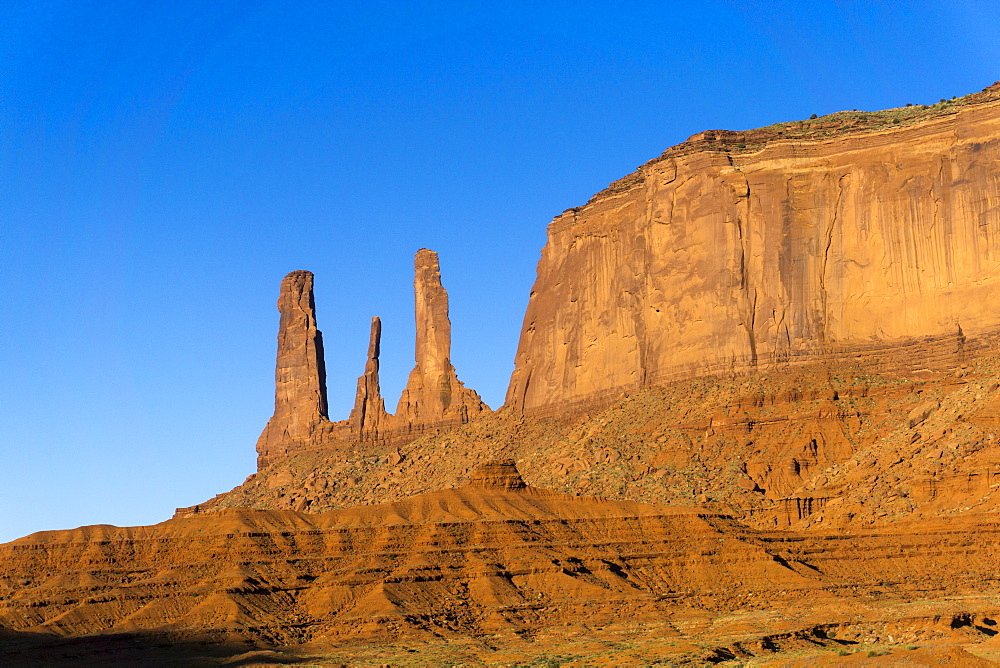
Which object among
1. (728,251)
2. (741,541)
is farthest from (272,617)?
(728,251)

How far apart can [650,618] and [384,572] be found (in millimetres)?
11739

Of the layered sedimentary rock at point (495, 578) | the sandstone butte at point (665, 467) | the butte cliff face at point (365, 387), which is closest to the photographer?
the layered sedimentary rock at point (495, 578)

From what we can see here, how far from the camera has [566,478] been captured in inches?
4122

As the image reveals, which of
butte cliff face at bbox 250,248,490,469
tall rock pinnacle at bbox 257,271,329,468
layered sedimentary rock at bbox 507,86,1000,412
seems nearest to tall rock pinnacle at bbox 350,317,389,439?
butte cliff face at bbox 250,248,490,469

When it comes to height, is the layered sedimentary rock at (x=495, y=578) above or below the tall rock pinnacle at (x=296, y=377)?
below

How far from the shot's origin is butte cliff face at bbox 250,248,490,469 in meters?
141

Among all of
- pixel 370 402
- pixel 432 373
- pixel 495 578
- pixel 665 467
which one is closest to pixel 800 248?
pixel 665 467

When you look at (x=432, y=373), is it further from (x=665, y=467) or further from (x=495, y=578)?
(x=495, y=578)

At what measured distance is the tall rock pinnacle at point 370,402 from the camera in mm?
144625

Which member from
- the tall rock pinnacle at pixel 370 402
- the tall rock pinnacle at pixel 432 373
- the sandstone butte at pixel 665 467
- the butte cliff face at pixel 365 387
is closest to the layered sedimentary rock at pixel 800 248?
the sandstone butte at pixel 665 467

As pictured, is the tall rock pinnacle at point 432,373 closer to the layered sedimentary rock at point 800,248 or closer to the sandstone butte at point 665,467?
the sandstone butte at point 665,467

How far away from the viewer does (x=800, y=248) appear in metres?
115

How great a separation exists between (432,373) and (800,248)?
41.6 meters

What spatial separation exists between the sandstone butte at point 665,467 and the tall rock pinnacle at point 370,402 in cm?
35
